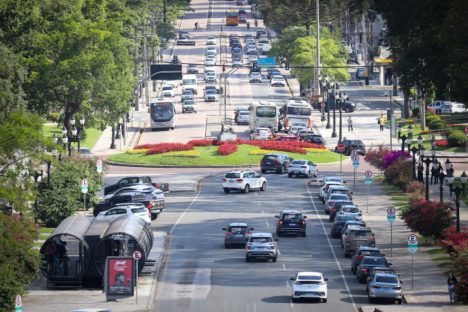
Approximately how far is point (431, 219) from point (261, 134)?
55.1 m

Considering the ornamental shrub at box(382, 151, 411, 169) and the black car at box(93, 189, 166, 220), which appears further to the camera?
the ornamental shrub at box(382, 151, 411, 169)

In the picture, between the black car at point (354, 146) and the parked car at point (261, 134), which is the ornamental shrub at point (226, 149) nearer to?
the black car at point (354, 146)

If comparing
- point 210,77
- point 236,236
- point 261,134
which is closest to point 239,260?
point 236,236

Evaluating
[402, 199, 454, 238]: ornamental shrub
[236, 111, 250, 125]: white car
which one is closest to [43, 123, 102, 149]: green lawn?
[236, 111, 250, 125]: white car

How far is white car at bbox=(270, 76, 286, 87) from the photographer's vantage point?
174 m

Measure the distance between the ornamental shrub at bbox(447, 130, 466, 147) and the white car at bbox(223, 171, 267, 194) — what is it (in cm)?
2503

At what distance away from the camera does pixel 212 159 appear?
10681 centimetres

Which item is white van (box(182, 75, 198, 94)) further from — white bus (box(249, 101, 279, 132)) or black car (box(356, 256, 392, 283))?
black car (box(356, 256, 392, 283))

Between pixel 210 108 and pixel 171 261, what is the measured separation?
88.5 meters

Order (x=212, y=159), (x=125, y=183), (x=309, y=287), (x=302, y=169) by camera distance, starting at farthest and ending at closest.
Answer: (x=212, y=159), (x=302, y=169), (x=125, y=183), (x=309, y=287)

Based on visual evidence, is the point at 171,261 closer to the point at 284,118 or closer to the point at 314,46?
the point at 284,118

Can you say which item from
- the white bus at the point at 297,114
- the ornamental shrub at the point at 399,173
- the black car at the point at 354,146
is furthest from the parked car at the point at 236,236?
the white bus at the point at 297,114

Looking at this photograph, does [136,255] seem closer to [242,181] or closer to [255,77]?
[242,181]

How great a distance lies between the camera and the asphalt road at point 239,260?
55.1m
